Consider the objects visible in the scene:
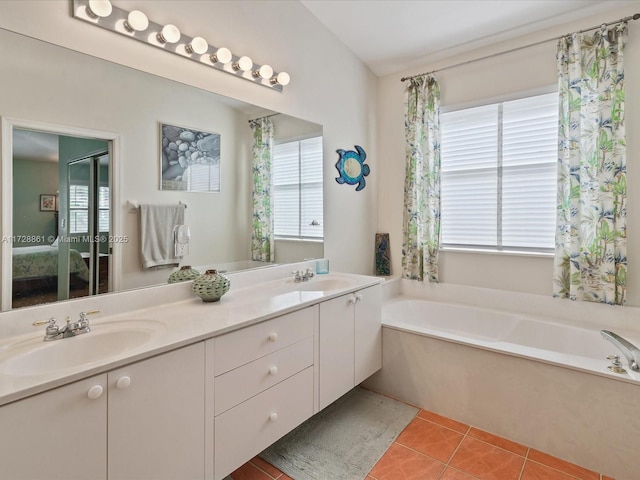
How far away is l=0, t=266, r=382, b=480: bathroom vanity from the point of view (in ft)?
3.27

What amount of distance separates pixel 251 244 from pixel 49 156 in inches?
45.4

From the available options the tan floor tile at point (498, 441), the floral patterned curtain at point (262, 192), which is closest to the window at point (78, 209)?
the floral patterned curtain at point (262, 192)

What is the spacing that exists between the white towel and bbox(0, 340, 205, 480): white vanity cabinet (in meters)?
0.66

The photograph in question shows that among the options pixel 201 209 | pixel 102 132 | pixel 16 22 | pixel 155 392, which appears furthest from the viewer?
pixel 201 209

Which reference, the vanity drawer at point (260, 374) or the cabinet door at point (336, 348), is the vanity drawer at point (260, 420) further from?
the cabinet door at point (336, 348)

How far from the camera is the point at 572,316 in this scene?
258cm

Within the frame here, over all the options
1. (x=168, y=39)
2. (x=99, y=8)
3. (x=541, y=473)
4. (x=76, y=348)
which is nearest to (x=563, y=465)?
(x=541, y=473)

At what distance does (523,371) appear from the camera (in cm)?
205

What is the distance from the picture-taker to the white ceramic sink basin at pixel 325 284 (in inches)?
94.1

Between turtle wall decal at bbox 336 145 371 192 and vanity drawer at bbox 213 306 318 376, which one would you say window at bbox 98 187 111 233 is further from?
turtle wall decal at bbox 336 145 371 192

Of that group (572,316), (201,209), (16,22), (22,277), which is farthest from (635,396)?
(16,22)

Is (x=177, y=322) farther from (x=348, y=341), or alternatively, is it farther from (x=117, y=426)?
(x=348, y=341)

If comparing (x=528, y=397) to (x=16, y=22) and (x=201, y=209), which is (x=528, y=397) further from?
(x=16, y=22)

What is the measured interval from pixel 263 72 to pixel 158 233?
123cm
